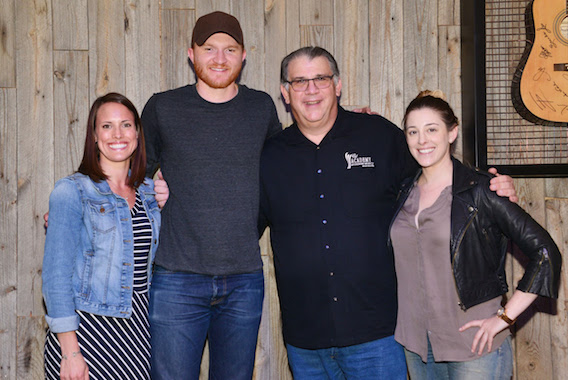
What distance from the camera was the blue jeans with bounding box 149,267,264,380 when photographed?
2.08 m

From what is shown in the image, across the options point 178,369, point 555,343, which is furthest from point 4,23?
point 555,343

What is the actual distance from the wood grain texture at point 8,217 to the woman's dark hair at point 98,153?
2.72ft

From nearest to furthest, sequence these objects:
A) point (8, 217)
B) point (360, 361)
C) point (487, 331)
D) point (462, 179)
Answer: point (487, 331), point (462, 179), point (360, 361), point (8, 217)

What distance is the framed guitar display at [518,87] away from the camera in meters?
2.50

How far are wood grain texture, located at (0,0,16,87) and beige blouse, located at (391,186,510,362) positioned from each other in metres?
2.06

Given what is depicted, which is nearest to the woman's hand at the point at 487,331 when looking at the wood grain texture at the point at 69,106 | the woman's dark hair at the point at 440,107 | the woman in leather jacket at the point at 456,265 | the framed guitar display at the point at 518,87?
the woman in leather jacket at the point at 456,265

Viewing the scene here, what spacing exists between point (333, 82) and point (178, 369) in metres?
1.34

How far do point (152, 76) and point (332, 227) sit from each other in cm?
128

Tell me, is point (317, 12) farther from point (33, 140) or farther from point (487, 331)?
point (487, 331)

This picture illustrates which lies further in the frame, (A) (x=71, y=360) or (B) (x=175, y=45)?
(B) (x=175, y=45)

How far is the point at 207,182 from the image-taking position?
2109 millimetres

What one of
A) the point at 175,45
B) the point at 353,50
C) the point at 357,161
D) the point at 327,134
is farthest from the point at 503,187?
the point at 175,45

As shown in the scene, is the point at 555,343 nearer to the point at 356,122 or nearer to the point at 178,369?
the point at 356,122

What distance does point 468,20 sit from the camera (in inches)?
103
